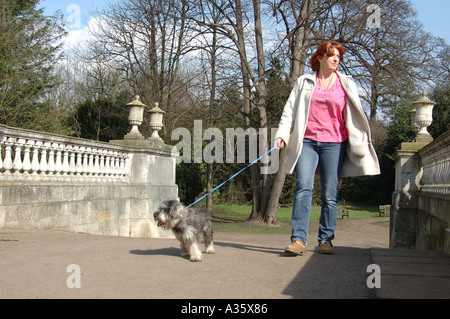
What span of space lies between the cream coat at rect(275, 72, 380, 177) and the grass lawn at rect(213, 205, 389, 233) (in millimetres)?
11946

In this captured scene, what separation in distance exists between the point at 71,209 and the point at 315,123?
18.1 ft

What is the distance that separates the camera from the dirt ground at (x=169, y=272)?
133 inches

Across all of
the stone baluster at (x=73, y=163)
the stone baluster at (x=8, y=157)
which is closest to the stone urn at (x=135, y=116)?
→ the stone baluster at (x=73, y=163)

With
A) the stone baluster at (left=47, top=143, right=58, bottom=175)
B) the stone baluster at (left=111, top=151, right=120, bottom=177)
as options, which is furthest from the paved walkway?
the stone baluster at (left=111, top=151, right=120, bottom=177)

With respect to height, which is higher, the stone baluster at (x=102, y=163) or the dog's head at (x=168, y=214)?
the stone baluster at (x=102, y=163)

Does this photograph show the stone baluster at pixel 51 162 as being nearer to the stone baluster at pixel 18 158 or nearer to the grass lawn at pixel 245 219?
the stone baluster at pixel 18 158

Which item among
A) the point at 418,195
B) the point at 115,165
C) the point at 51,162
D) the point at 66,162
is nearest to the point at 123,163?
the point at 115,165

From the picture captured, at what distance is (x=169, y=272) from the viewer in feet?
13.7

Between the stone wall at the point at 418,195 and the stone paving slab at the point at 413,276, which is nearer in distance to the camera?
the stone paving slab at the point at 413,276

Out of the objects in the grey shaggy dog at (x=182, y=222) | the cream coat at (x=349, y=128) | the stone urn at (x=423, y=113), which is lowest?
the grey shaggy dog at (x=182, y=222)

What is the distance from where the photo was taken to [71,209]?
8.85 metres

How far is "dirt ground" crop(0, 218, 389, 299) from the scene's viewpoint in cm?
339

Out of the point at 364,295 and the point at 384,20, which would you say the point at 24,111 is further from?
the point at 364,295
